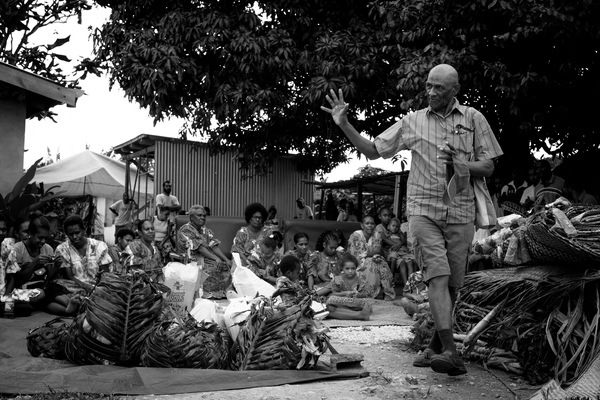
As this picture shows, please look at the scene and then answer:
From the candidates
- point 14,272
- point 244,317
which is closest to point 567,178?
point 244,317

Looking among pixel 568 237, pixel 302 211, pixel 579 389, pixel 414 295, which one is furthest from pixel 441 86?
pixel 302 211

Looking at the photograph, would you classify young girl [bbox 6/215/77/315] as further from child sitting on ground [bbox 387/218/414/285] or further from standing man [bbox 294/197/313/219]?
standing man [bbox 294/197/313/219]

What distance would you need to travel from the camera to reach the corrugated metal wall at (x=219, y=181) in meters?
15.9

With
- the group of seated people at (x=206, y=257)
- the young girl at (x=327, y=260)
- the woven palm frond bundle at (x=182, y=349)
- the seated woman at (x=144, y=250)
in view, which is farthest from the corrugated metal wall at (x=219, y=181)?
the woven palm frond bundle at (x=182, y=349)

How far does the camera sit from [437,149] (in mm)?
4656

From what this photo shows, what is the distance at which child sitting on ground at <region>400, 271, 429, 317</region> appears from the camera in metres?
7.95

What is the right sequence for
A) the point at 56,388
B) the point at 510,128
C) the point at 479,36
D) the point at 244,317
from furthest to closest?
the point at 510,128 → the point at 479,36 → the point at 244,317 → the point at 56,388

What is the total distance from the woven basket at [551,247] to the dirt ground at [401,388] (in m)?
0.81

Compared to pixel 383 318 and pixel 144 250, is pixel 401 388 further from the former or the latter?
pixel 144 250

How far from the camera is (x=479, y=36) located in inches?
392

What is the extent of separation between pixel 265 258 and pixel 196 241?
3.26ft

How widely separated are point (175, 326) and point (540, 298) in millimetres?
2390

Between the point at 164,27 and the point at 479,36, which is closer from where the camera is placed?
the point at 479,36

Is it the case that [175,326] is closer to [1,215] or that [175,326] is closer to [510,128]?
[1,215]
